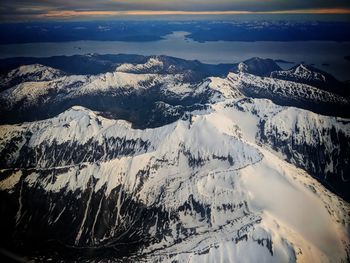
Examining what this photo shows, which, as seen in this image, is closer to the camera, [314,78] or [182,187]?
[182,187]

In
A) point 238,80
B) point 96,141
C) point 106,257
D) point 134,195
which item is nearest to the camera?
point 106,257

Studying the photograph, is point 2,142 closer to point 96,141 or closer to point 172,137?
point 96,141

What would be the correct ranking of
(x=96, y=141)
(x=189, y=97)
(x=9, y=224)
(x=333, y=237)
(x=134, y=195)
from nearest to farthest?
(x=333, y=237) → (x=9, y=224) → (x=134, y=195) → (x=96, y=141) → (x=189, y=97)

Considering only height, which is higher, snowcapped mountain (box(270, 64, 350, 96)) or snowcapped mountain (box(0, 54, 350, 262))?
snowcapped mountain (box(0, 54, 350, 262))

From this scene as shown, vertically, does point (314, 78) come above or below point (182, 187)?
below

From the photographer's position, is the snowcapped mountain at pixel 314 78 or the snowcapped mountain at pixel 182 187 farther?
the snowcapped mountain at pixel 314 78

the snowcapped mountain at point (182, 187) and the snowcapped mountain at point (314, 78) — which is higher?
the snowcapped mountain at point (182, 187)

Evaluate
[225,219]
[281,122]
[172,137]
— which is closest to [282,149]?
[281,122]

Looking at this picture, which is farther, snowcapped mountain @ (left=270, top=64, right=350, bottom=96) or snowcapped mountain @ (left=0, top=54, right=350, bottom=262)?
snowcapped mountain @ (left=270, top=64, right=350, bottom=96)
